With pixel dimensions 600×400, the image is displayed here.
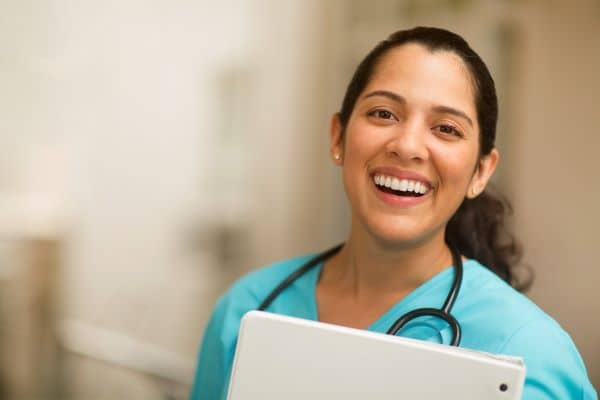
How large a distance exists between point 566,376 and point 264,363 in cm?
28

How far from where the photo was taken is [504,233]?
2.42ft

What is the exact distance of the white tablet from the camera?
1.48ft

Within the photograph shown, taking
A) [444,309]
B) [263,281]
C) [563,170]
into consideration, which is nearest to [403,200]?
[444,309]

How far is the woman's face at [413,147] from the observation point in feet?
1.82

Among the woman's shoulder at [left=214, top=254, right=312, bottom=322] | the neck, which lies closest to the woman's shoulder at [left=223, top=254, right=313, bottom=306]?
the woman's shoulder at [left=214, top=254, right=312, bottom=322]

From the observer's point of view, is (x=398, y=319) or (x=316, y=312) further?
(x=316, y=312)

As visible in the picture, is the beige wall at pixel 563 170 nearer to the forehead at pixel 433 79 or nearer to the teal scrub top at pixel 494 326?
the teal scrub top at pixel 494 326

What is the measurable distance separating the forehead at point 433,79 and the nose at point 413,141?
0.02 meters

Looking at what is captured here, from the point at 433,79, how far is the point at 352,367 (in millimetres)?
271

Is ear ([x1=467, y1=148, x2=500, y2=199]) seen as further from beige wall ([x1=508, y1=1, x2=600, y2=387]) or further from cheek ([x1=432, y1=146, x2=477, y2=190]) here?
beige wall ([x1=508, y1=1, x2=600, y2=387])

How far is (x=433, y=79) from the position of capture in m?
0.55

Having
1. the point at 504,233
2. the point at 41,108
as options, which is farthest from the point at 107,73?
the point at 504,233

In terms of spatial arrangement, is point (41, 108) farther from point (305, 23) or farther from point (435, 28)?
point (435, 28)

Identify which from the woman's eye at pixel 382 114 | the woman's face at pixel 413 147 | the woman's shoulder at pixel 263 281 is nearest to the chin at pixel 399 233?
the woman's face at pixel 413 147
